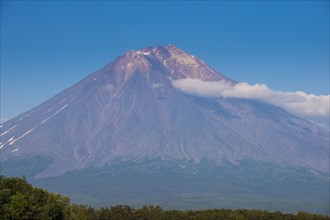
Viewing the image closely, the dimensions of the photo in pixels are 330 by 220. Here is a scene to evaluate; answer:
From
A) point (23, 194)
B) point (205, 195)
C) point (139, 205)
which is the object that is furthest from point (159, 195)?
point (23, 194)

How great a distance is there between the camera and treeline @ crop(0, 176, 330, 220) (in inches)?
2253

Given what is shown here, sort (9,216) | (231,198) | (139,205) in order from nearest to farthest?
(9,216) → (139,205) → (231,198)

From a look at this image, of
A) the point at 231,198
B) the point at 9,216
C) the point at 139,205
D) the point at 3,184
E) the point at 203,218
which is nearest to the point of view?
the point at 9,216

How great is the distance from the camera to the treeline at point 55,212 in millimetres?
57219

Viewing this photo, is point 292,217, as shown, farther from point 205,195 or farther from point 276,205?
point 205,195

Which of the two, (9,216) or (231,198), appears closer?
(9,216)

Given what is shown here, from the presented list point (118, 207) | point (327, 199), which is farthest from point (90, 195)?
point (118, 207)

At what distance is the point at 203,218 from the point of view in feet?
237

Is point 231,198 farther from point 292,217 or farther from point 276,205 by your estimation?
point 292,217

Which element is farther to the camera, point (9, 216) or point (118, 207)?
point (118, 207)

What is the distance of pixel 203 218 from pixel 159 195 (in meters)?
124

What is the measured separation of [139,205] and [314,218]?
96251mm

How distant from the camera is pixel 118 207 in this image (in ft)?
249

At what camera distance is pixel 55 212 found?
2395 inches
